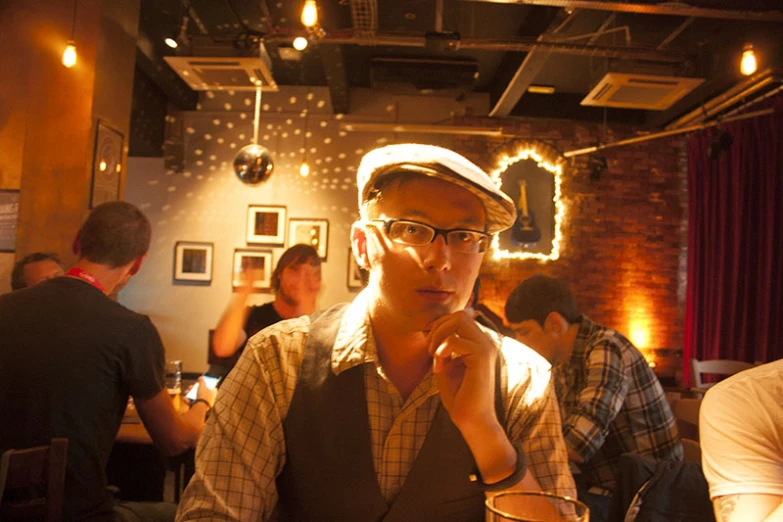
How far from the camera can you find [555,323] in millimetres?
2594

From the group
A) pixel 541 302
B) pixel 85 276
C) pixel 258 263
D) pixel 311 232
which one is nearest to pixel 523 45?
pixel 541 302

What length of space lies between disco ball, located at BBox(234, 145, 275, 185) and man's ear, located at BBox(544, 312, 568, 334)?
3.88 metres

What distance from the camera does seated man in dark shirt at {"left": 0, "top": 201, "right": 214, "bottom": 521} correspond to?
6.18 ft

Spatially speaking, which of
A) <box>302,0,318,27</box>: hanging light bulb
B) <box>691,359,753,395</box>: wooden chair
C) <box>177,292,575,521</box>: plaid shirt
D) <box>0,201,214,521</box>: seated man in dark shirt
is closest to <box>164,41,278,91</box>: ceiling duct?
<box>302,0,318,27</box>: hanging light bulb

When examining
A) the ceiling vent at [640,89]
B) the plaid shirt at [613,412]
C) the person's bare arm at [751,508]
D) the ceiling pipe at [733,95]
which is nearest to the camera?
the person's bare arm at [751,508]

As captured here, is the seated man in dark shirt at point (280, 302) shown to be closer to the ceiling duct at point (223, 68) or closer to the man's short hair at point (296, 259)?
the man's short hair at point (296, 259)

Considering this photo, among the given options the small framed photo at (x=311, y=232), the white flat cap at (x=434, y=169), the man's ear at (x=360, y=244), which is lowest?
the man's ear at (x=360, y=244)

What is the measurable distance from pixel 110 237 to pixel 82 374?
0.54m

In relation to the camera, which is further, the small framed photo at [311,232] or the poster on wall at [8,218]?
the small framed photo at [311,232]

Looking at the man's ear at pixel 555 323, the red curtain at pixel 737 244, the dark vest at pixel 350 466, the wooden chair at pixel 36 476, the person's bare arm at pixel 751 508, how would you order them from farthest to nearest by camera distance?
the red curtain at pixel 737 244
the man's ear at pixel 555 323
the wooden chair at pixel 36 476
the person's bare arm at pixel 751 508
the dark vest at pixel 350 466

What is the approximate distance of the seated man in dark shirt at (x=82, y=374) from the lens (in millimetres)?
1884

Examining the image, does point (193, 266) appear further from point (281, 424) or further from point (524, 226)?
point (281, 424)

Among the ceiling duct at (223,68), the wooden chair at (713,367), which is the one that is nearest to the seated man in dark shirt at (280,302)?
the ceiling duct at (223,68)

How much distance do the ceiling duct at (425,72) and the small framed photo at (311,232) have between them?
2181mm
